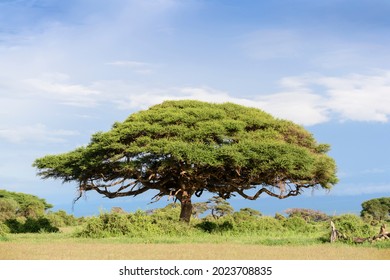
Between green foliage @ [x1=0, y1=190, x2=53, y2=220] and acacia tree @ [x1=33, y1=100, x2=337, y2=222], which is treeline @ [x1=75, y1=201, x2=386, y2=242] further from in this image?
green foliage @ [x1=0, y1=190, x2=53, y2=220]

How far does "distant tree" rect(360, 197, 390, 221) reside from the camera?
205 ft

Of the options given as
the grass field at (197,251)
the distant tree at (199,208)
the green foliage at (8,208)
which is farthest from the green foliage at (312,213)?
the grass field at (197,251)

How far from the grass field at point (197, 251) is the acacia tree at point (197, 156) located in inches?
235

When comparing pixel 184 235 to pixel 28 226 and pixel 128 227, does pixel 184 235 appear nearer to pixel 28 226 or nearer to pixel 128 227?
pixel 128 227

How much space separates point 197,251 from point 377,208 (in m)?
46.9

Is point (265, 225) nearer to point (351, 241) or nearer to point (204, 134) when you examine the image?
point (204, 134)

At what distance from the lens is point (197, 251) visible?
20984 millimetres

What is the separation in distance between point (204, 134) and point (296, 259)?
45.5ft

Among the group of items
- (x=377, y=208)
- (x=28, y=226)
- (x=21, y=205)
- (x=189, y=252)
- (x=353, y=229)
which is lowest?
(x=189, y=252)

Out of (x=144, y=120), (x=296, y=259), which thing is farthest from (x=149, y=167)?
(x=296, y=259)

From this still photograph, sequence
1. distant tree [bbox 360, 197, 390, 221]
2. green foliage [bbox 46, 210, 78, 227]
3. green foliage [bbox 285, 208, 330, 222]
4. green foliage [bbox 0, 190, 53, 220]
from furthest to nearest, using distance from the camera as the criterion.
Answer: distant tree [bbox 360, 197, 390, 221] < green foliage [bbox 0, 190, 53, 220] < green foliage [bbox 285, 208, 330, 222] < green foliage [bbox 46, 210, 78, 227]

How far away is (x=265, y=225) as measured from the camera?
33.8 meters

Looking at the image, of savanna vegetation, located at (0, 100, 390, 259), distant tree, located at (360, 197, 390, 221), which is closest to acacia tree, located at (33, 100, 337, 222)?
savanna vegetation, located at (0, 100, 390, 259)

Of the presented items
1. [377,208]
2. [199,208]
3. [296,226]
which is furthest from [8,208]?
[377,208]
